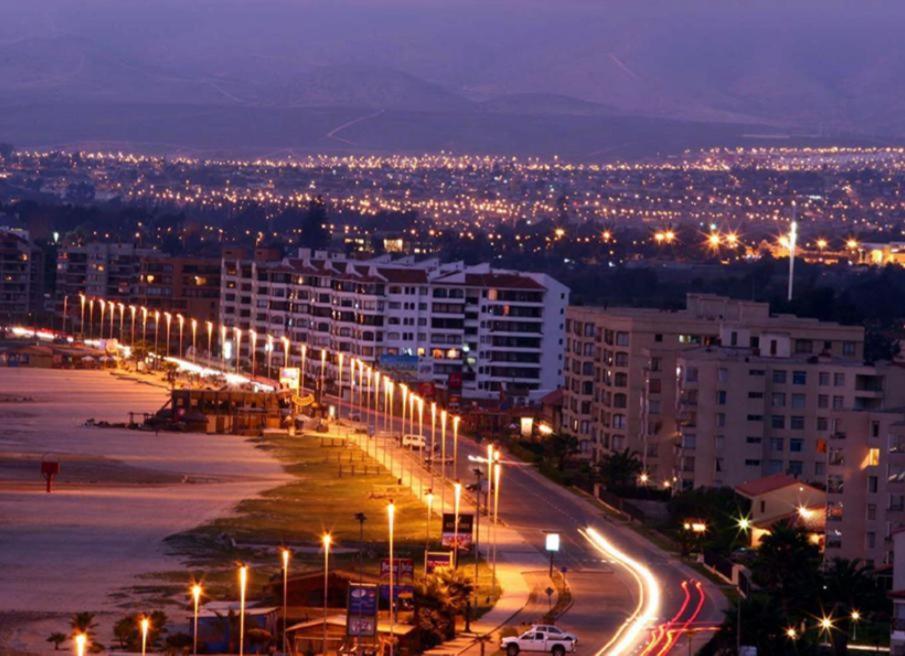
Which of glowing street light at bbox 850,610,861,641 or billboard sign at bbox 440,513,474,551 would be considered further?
billboard sign at bbox 440,513,474,551

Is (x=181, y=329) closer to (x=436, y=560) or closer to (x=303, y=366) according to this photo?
(x=303, y=366)

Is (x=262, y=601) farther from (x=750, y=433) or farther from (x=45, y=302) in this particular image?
(x=45, y=302)

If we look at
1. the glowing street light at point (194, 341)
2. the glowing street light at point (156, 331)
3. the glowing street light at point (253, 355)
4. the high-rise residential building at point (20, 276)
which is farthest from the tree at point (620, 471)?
the high-rise residential building at point (20, 276)

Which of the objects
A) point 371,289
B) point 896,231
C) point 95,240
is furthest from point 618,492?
point 896,231

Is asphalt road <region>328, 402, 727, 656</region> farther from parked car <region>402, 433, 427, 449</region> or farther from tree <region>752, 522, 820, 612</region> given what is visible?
parked car <region>402, 433, 427, 449</region>

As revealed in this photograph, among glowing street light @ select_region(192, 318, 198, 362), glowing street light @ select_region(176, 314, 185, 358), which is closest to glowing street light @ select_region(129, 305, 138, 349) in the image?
glowing street light @ select_region(176, 314, 185, 358)
